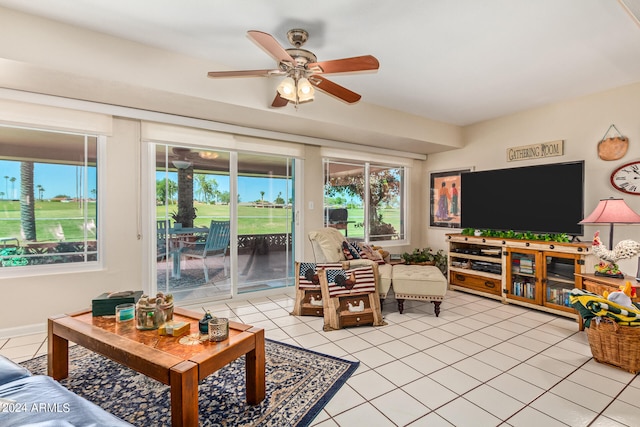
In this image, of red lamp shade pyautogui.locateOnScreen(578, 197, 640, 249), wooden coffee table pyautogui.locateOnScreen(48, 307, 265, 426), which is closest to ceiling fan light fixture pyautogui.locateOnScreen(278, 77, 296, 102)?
wooden coffee table pyautogui.locateOnScreen(48, 307, 265, 426)

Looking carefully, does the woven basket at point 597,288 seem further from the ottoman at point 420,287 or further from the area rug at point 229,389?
the area rug at point 229,389

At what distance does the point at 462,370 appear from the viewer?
2258 mm

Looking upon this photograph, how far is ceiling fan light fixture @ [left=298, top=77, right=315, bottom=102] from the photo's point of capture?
2188 mm

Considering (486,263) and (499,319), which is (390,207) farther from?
(499,319)

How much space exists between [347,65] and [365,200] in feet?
10.6

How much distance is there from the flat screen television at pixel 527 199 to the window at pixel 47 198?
15.2 ft

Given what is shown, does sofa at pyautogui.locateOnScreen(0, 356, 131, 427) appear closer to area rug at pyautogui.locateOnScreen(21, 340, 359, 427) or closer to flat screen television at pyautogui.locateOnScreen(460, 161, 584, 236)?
area rug at pyautogui.locateOnScreen(21, 340, 359, 427)

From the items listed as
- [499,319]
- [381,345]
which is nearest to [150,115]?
[381,345]

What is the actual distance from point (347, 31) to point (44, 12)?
6.94ft

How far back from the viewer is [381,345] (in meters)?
2.65

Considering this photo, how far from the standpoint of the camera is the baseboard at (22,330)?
2.73 metres

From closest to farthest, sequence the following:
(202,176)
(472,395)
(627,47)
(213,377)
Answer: (472,395) → (213,377) → (627,47) → (202,176)

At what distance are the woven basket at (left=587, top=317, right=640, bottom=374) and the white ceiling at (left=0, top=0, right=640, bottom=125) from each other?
2069 mm

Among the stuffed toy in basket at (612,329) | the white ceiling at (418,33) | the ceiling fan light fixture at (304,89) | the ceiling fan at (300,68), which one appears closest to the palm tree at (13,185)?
the white ceiling at (418,33)
